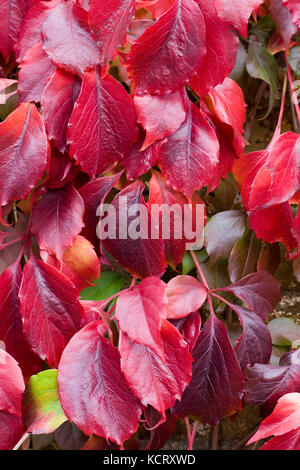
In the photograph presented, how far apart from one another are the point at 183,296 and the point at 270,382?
0.15 m

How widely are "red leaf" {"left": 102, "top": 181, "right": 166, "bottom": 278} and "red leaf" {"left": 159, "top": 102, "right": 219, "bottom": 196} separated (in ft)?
0.15

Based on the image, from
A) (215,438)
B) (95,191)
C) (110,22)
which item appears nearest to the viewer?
(110,22)

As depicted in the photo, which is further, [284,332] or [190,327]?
[284,332]

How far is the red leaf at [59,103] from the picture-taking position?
51 centimetres

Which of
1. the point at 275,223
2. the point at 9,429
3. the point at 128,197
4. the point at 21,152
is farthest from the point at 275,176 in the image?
the point at 9,429

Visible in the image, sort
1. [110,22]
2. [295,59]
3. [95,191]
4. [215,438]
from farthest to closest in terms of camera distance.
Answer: [215,438]
[295,59]
[95,191]
[110,22]

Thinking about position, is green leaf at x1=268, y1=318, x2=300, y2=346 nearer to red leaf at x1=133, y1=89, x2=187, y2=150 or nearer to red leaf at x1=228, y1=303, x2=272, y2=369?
red leaf at x1=228, y1=303, x2=272, y2=369

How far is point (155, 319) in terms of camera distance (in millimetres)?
489

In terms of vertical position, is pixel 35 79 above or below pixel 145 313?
above

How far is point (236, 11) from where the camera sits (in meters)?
0.50

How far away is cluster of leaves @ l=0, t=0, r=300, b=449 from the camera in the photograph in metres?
0.50

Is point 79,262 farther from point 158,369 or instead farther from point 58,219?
point 158,369

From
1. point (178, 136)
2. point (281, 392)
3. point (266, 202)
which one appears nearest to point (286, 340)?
point (281, 392)

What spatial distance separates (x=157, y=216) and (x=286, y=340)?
30 cm
